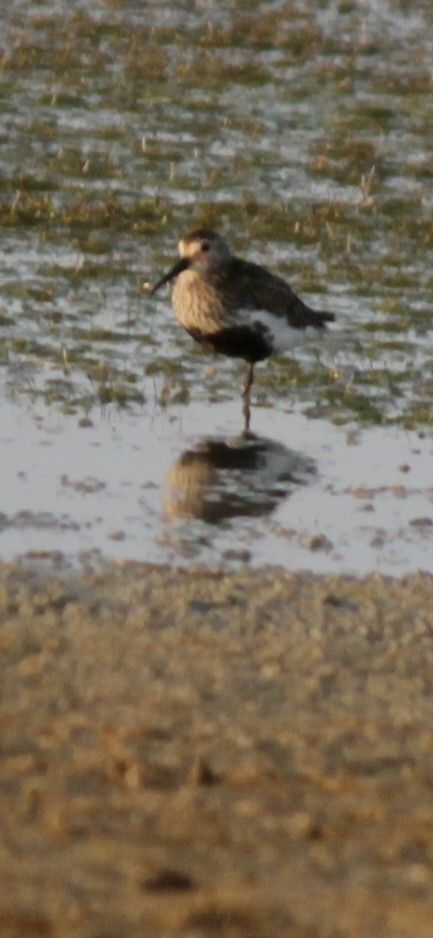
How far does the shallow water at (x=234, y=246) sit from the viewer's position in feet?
35.5

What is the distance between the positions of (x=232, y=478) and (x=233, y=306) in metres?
2.62

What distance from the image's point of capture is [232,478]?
11.6 metres

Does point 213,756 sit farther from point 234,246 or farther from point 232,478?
point 234,246

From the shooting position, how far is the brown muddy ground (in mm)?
5699

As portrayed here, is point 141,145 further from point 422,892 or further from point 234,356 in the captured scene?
point 422,892

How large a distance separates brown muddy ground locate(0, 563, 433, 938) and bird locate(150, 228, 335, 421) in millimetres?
4495

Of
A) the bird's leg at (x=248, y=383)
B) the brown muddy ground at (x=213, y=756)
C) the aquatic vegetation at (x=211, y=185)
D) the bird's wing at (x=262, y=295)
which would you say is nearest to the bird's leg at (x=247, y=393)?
the bird's leg at (x=248, y=383)

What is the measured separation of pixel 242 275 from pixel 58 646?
6.52 m

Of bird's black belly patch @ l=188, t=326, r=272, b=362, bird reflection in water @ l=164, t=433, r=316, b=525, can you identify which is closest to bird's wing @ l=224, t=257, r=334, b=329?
bird's black belly patch @ l=188, t=326, r=272, b=362

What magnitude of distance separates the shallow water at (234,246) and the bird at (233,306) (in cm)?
26

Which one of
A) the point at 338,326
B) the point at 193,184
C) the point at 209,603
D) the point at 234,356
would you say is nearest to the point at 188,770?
the point at 209,603

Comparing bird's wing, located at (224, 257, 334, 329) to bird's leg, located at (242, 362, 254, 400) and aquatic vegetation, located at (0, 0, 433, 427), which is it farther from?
bird's leg, located at (242, 362, 254, 400)

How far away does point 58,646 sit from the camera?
7965 millimetres

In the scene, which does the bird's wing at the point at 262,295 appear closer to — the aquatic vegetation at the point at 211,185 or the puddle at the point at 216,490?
the aquatic vegetation at the point at 211,185
